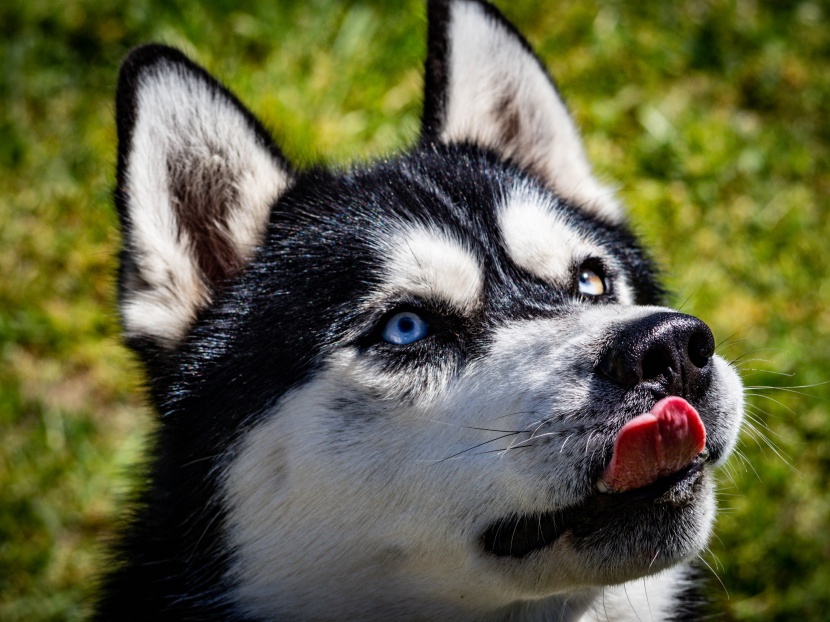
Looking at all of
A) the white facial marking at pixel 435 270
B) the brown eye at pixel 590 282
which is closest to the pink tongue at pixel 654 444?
the white facial marking at pixel 435 270

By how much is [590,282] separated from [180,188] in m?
1.40

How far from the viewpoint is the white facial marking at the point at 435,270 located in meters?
2.55

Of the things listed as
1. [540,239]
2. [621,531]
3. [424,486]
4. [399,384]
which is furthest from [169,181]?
[621,531]

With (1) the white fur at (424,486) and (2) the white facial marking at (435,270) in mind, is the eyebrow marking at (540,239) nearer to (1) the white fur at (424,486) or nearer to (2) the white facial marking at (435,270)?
(2) the white facial marking at (435,270)

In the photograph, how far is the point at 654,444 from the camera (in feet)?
6.68

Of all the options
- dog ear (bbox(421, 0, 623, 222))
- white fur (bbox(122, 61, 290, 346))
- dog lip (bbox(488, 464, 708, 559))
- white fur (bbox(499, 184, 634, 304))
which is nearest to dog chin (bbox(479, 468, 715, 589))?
dog lip (bbox(488, 464, 708, 559))

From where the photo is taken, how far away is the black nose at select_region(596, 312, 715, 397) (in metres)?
2.08

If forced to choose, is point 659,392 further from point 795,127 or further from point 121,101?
point 795,127

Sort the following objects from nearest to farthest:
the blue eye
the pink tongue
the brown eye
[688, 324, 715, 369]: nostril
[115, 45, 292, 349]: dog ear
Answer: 1. the pink tongue
2. [688, 324, 715, 369]: nostril
3. the blue eye
4. [115, 45, 292, 349]: dog ear
5. the brown eye

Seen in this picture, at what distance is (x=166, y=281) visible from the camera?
9.23ft

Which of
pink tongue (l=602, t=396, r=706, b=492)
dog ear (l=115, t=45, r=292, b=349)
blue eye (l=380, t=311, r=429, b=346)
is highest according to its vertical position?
dog ear (l=115, t=45, r=292, b=349)

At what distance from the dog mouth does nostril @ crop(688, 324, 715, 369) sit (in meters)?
0.13

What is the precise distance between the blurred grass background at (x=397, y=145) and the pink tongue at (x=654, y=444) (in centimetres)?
228

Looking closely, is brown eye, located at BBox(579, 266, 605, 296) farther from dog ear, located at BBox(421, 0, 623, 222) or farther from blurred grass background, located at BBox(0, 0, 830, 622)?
blurred grass background, located at BBox(0, 0, 830, 622)
